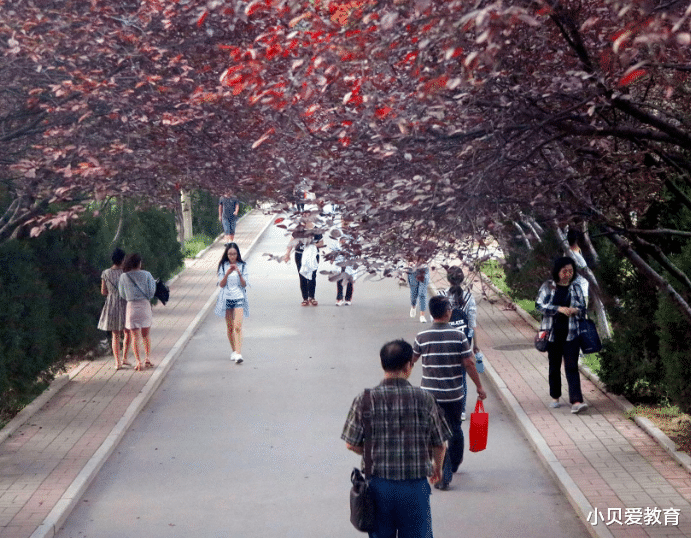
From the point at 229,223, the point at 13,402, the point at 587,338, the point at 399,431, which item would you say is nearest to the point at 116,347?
the point at 13,402

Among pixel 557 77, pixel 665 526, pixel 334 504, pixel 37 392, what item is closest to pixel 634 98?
pixel 557 77

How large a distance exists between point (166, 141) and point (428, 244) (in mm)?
4551

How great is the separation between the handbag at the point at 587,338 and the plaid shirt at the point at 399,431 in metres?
5.79

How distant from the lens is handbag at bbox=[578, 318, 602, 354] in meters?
11.9

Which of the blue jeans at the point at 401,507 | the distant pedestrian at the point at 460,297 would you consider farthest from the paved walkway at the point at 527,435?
the blue jeans at the point at 401,507

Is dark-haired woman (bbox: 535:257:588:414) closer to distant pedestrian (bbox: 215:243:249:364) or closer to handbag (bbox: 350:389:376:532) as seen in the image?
distant pedestrian (bbox: 215:243:249:364)

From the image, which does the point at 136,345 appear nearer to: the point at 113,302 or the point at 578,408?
the point at 113,302

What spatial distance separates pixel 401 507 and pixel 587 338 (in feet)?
20.0

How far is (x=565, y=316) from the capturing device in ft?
39.5

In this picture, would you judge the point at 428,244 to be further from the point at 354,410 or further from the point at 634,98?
the point at 634,98

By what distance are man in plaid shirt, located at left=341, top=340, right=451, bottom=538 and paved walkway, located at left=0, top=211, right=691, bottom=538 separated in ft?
7.53

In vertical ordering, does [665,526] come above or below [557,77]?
below

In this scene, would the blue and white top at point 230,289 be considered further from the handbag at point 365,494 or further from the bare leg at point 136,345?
the handbag at point 365,494

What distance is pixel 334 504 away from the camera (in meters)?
9.20
